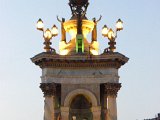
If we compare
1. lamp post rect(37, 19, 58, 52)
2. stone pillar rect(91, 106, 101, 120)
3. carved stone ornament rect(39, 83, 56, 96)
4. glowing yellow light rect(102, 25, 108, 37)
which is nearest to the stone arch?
stone pillar rect(91, 106, 101, 120)

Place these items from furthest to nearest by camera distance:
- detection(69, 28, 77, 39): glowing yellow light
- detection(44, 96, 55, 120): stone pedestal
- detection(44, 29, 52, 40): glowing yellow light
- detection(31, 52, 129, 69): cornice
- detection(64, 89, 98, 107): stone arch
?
detection(69, 28, 77, 39): glowing yellow light < detection(44, 29, 52, 40): glowing yellow light < detection(31, 52, 129, 69): cornice < detection(64, 89, 98, 107): stone arch < detection(44, 96, 55, 120): stone pedestal

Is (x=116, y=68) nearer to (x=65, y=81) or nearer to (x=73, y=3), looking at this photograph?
(x=65, y=81)

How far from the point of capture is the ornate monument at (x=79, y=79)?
144 feet

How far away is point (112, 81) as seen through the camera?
44.4m

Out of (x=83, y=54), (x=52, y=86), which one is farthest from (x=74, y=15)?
(x=52, y=86)

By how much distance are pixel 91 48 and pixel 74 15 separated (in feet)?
11.8

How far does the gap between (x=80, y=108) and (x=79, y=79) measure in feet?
9.44

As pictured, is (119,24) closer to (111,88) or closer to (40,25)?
(111,88)

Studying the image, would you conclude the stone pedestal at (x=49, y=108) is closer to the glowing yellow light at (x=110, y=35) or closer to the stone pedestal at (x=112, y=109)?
the stone pedestal at (x=112, y=109)

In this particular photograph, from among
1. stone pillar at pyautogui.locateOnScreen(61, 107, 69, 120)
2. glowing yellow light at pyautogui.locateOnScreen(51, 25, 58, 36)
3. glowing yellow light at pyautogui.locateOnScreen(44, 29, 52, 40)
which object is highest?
glowing yellow light at pyautogui.locateOnScreen(51, 25, 58, 36)

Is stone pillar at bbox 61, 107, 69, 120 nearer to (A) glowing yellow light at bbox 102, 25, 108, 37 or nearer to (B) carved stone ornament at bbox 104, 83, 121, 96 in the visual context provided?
(B) carved stone ornament at bbox 104, 83, 121, 96

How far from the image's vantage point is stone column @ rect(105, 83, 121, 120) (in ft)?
142

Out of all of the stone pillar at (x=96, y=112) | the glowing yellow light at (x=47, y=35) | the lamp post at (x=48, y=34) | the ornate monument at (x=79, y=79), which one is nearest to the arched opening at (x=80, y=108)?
the ornate monument at (x=79, y=79)

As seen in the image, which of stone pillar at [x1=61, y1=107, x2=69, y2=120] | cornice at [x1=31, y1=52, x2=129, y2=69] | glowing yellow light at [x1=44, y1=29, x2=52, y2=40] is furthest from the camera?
glowing yellow light at [x1=44, y1=29, x2=52, y2=40]
